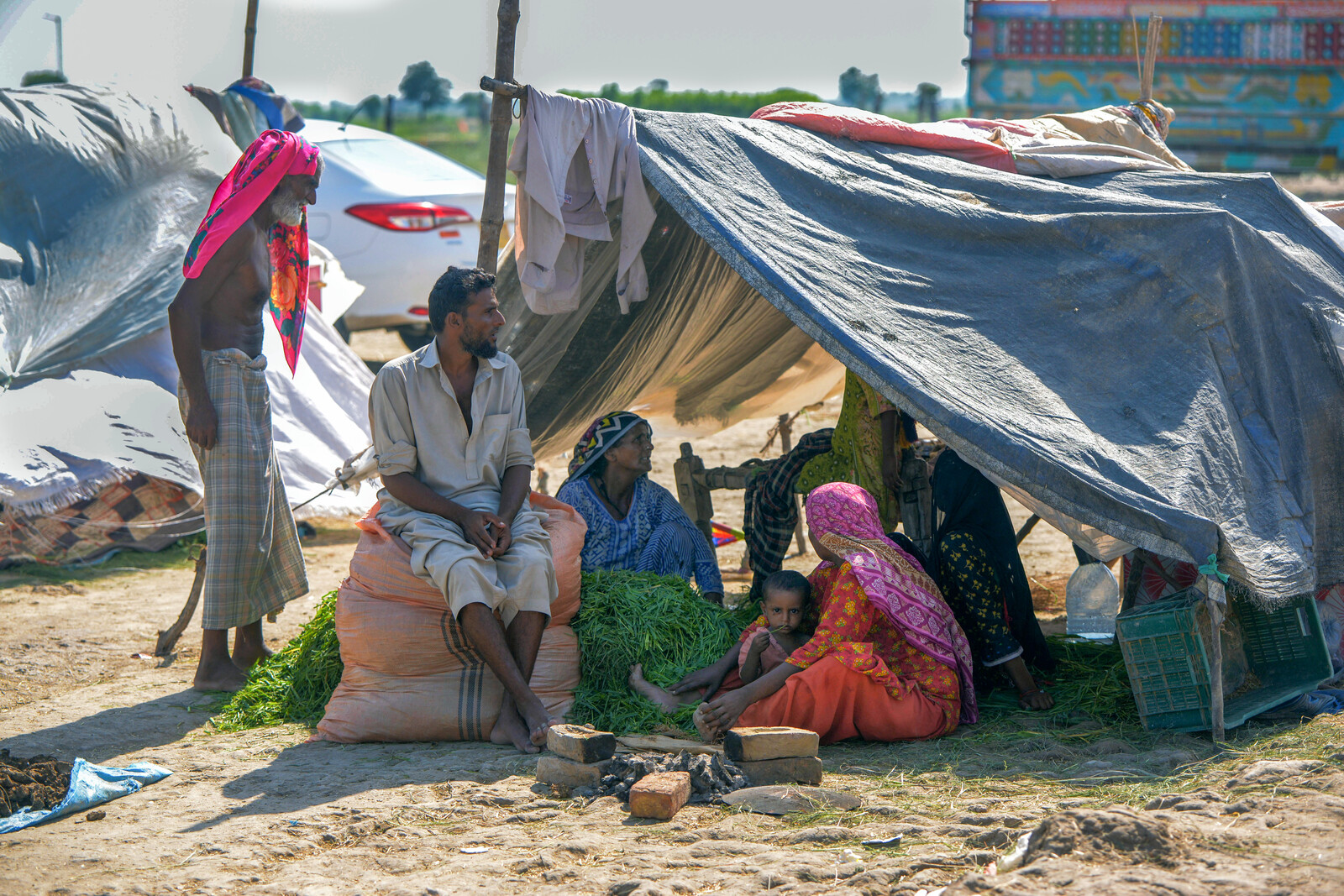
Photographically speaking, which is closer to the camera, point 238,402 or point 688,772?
point 688,772

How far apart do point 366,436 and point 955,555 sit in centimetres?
445

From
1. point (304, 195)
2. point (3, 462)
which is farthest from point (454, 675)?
point (3, 462)

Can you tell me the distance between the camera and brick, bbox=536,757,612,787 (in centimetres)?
337

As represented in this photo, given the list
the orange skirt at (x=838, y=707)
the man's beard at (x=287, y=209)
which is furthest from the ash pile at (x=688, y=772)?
the man's beard at (x=287, y=209)

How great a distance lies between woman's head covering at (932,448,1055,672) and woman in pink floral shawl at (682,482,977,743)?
43 cm

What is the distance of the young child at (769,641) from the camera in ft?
13.1

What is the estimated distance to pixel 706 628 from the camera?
4.39 metres

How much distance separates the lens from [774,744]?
3344 millimetres

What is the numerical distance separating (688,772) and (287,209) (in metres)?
2.76

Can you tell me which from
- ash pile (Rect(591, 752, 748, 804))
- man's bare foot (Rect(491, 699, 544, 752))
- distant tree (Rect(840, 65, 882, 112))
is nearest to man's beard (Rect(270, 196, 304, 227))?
man's bare foot (Rect(491, 699, 544, 752))

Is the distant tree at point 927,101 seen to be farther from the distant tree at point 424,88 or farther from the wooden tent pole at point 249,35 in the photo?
the wooden tent pole at point 249,35

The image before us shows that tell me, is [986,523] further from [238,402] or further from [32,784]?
[32,784]

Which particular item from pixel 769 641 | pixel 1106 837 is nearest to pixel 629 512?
pixel 769 641

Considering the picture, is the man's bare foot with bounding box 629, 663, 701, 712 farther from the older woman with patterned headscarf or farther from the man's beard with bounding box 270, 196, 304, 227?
the man's beard with bounding box 270, 196, 304, 227
